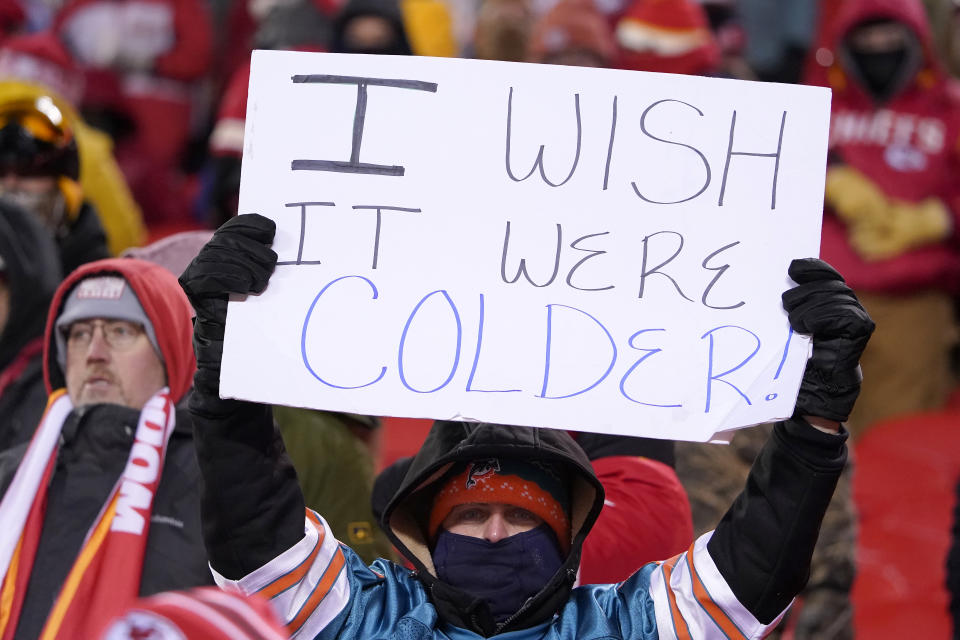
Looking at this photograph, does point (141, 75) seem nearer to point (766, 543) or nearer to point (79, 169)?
point (79, 169)

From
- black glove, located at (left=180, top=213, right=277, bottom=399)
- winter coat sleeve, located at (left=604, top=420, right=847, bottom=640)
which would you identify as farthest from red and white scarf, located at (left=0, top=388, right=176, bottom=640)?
winter coat sleeve, located at (left=604, top=420, right=847, bottom=640)

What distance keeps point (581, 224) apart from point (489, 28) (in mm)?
5215

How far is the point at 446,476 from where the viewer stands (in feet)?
8.40

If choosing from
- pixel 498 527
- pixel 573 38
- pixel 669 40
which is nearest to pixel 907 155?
pixel 669 40

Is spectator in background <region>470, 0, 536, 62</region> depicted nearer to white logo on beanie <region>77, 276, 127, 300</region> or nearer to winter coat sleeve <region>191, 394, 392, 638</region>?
white logo on beanie <region>77, 276, 127, 300</region>

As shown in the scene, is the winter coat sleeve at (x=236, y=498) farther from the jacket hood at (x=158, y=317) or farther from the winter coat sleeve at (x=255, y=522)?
the jacket hood at (x=158, y=317)

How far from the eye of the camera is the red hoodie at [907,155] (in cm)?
617

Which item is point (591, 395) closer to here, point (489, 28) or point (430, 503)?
point (430, 503)

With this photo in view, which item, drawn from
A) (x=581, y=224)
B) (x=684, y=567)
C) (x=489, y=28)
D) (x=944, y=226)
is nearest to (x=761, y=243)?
(x=581, y=224)

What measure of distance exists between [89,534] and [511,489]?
1.01 m

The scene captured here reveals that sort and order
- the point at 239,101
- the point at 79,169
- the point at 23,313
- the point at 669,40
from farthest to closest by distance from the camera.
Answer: the point at 669,40 < the point at 239,101 < the point at 79,169 < the point at 23,313

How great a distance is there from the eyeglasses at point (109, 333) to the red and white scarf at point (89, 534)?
0.59ft

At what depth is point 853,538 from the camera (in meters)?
3.75

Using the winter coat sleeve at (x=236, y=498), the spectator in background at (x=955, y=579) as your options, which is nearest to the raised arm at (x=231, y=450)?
the winter coat sleeve at (x=236, y=498)
